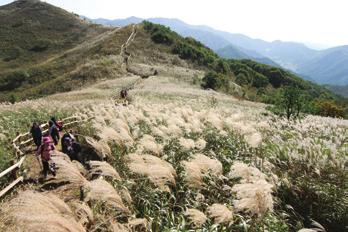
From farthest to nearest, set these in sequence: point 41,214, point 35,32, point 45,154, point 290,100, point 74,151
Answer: point 35,32
point 290,100
point 74,151
point 45,154
point 41,214

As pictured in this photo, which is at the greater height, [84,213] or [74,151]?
[84,213]

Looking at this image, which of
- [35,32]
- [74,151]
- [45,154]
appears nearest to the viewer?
[45,154]

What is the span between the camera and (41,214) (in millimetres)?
4168

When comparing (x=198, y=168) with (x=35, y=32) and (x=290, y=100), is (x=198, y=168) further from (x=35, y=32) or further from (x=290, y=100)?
(x=35, y=32)

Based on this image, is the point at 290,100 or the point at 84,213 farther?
the point at 290,100

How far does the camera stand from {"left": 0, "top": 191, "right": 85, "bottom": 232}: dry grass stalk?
4.03 metres

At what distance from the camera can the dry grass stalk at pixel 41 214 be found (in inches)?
159

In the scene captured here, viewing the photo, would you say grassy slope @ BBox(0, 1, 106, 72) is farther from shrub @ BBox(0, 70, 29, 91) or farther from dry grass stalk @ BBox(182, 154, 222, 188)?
dry grass stalk @ BBox(182, 154, 222, 188)

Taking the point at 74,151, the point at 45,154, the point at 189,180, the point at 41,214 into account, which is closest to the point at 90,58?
the point at 74,151

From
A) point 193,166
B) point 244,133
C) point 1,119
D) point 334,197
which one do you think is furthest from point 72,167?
point 1,119

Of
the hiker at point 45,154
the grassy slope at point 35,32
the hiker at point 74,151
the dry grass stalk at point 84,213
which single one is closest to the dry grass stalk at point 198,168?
the dry grass stalk at point 84,213

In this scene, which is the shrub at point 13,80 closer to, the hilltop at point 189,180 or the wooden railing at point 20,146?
the wooden railing at point 20,146

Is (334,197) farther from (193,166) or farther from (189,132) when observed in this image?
(189,132)

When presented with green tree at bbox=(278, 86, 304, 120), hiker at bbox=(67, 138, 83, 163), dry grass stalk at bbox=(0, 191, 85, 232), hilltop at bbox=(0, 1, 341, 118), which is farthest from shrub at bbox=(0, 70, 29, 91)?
dry grass stalk at bbox=(0, 191, 85, 232)
